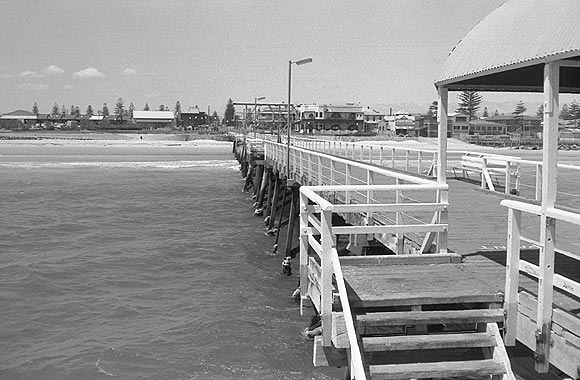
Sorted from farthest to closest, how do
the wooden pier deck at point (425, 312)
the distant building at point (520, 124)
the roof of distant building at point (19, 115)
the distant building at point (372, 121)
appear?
the roof of distant building at point (19, 115) → the distant building at point (372, 121) → the distant building at point (520, 124) → the wooden pier deck at point (425, 312)

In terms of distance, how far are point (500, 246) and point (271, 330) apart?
4.95 meters

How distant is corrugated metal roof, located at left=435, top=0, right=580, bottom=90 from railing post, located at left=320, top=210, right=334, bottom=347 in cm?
227

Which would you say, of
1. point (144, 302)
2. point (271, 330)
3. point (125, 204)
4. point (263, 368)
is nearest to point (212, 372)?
point (263, 368)

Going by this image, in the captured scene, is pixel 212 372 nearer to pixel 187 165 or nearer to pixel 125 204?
pixel 125 204

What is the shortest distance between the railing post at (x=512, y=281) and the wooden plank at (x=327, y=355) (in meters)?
1.43

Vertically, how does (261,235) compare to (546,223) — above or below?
below

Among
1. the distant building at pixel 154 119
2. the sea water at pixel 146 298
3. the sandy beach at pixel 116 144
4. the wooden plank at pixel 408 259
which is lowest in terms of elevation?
the sea water at pixel 146 298

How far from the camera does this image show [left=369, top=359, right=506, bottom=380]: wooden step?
16.6 ft

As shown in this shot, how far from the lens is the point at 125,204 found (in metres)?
31.6

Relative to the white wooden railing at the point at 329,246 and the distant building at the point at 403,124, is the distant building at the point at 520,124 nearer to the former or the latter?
the distant building at the point at 403,124

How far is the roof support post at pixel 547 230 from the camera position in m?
5.02

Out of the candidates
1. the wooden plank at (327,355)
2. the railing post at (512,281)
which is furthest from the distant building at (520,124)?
the wooden plank at (327,355)

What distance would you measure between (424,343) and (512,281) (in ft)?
3.08

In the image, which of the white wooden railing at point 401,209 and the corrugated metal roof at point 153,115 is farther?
the corrugated metal roof at point 153,115
